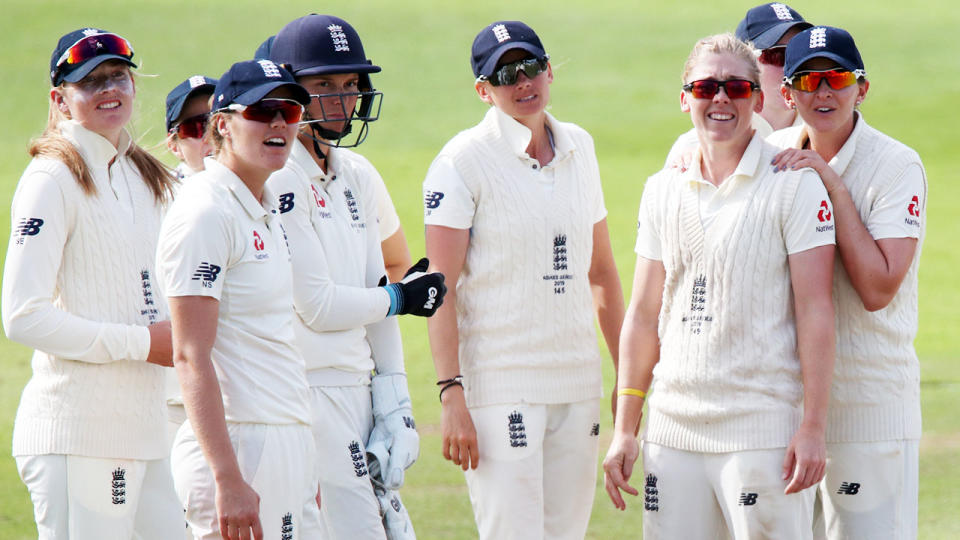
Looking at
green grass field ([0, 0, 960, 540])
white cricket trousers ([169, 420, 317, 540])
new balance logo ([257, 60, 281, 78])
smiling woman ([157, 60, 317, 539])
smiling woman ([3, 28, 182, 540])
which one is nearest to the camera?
smiling woman ([157, 60, 317, 539])

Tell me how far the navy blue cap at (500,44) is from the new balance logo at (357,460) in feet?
4.39

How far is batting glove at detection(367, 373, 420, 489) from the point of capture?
3.83m

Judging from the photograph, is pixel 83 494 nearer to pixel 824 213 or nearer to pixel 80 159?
pixel 80 159

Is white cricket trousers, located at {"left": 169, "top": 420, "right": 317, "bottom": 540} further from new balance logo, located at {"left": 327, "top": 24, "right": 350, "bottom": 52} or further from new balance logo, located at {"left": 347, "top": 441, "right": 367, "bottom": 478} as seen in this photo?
new balance logo, located at {"left": 327, "top": 24, "right": 350, "bottom": 52}

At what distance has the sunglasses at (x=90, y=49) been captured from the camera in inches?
160

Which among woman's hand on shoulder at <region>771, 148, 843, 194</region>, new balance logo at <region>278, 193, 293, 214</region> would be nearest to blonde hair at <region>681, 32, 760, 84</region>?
woman's hand on shoulder at <region>771, 148, 843, 194</region>

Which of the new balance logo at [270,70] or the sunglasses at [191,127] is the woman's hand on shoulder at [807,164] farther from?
the sunglasses at [191,127]

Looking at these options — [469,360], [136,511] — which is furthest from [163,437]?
[469,360]

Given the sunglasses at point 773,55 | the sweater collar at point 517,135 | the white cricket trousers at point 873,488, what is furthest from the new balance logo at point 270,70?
the sunglasses at point 773,55

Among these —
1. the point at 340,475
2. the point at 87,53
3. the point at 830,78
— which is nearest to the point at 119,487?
the point at 340,475

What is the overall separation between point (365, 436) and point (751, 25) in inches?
96.4

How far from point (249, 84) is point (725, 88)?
52.4 inches

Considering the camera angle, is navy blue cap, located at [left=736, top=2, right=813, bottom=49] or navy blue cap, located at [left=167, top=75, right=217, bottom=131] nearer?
navy blue cap, located at [left=167, top=75, right=217, bottom=131]

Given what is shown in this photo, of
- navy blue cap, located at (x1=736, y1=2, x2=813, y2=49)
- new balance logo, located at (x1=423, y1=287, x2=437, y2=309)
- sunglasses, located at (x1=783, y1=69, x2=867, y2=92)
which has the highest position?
navy blue cap, located at (x1=736, y1=2, x2=813, y2=49)
